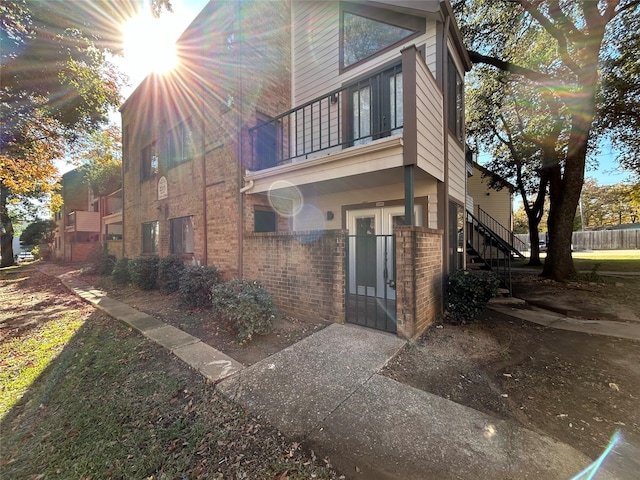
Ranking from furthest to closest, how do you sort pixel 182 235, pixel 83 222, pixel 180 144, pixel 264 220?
pixel 83 222, pixel 180 144, pixel 182 235, pixel 264 220

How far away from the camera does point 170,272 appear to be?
816 centimetres

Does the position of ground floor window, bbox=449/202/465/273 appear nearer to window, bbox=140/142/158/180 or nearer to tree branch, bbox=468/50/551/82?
tree branch, bbox=468/50/551/82

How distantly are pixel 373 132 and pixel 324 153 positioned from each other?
138 centimetres

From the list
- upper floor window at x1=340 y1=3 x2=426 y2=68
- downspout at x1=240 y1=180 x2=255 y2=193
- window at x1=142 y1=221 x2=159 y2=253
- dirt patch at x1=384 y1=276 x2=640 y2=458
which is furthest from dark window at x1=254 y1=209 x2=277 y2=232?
window at x1=142 y1=221 x2=159 y2=253

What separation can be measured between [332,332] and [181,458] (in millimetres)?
2480

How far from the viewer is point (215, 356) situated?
145 inches

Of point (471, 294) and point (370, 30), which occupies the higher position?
point (370, 30)

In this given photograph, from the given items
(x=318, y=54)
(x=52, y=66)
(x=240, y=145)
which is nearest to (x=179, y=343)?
(x=240, y=145)

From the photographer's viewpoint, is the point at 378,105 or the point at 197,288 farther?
the point at 197,288

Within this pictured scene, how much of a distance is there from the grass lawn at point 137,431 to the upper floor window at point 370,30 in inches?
287

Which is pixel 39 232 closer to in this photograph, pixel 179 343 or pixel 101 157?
pixel 101 157

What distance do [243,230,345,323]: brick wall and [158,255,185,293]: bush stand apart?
11.5 feet

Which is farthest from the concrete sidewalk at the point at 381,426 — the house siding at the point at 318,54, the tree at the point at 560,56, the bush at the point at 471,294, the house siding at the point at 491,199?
the house siding at the point at 491,199

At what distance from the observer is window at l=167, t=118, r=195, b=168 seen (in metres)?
8.65
